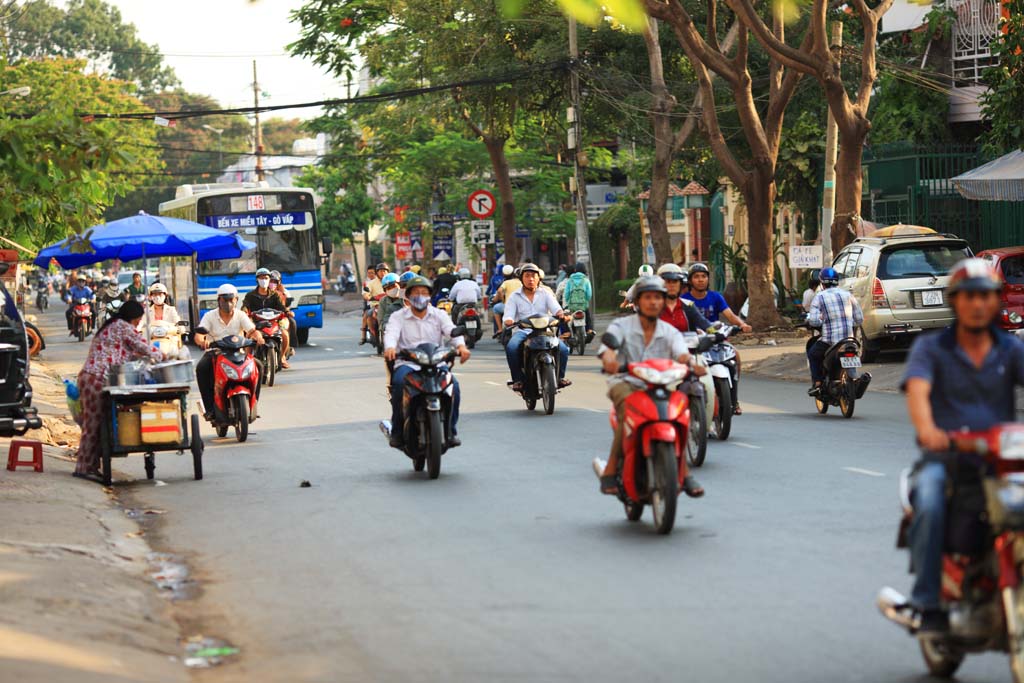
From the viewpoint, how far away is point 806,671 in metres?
6.32

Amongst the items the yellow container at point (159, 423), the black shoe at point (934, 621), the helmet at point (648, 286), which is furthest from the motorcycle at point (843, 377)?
the black shoe at point (934, 621)

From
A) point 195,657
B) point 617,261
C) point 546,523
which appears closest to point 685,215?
point 617,261

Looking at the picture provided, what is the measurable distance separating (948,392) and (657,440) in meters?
3.33

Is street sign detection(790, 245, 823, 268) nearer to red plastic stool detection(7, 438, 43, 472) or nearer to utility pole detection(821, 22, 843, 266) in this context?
utility pole detection(821, 22, 843, 266)

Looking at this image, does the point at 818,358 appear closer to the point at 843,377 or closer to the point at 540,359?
the point at 843,377

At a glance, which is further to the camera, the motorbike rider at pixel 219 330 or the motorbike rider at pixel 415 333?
the motorbike rider at pixel 219 330

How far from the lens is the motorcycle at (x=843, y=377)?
1684 cm

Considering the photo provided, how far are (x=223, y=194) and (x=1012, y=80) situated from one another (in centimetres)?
1886

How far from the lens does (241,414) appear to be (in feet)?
54.1

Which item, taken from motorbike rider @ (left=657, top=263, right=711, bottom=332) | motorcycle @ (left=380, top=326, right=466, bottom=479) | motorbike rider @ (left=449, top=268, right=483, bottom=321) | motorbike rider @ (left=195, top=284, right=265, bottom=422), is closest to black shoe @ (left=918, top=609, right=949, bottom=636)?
motorcycle @ (left=380, top=326, right=466, bottom=479)

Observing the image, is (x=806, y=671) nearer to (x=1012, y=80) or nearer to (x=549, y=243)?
(x=1012, y=80)

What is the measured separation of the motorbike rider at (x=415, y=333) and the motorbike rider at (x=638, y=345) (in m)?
3.08

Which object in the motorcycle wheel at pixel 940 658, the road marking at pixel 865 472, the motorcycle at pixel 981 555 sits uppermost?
the motorcycle at pixel 981 555

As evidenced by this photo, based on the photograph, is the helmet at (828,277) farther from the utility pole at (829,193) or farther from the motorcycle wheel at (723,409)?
the utility pole at (829,193)
